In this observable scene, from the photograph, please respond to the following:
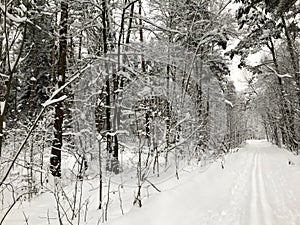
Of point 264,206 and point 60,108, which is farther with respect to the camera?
point 60,108

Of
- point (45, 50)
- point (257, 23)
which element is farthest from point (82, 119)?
point (257, 23)

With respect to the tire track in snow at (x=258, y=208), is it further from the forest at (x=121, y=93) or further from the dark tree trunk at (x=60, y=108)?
the dark tree trunk at (x=60, y=108)

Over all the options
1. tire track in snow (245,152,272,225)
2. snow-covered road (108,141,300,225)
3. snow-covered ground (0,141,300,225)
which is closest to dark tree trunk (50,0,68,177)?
snow-covered ground (0,141,300,225)

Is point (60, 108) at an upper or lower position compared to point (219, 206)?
upper

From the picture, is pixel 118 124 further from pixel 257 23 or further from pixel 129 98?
pixel 257 23

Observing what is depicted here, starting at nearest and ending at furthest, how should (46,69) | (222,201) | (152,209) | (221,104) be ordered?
(152,209) < (222,201) < (46,69) < (221,104)

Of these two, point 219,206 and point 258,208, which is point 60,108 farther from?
point 258,208

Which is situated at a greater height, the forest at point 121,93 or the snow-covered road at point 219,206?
the forest at point 121,93

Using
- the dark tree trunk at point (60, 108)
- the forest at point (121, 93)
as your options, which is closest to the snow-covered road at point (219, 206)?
the forest at point (121, 93)

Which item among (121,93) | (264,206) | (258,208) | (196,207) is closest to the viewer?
(196,207)

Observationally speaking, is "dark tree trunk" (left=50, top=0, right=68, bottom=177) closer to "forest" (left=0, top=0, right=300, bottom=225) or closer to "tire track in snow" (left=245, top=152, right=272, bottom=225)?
"forest" (left=0, top=0, right=300, bottom=225)

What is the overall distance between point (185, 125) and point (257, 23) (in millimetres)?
7292

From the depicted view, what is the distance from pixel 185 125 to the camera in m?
11.8

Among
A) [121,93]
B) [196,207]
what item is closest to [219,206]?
[196,207]
